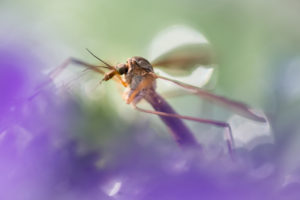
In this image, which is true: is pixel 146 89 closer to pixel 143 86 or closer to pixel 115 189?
pixel 143 86

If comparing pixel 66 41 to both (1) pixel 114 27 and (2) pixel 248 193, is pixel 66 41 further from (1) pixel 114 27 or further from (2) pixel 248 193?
(2) pixel 248 193

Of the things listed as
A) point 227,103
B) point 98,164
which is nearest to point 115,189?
point 98,164

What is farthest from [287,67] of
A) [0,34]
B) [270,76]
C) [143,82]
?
[0,34]

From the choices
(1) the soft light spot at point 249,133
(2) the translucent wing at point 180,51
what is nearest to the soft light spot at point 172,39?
(2) the translucent wing at point 180,51

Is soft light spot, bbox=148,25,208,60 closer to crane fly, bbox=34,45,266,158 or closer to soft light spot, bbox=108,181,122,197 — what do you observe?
crane fly, bbox=34,45,266,158

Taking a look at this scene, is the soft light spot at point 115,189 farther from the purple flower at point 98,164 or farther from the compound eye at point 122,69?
the compound eye at point 122,69

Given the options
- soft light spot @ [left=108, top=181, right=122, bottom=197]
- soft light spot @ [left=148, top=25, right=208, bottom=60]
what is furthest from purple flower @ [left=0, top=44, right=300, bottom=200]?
soft light spot @ [left=148, top=25, right=208, bottom=60]
